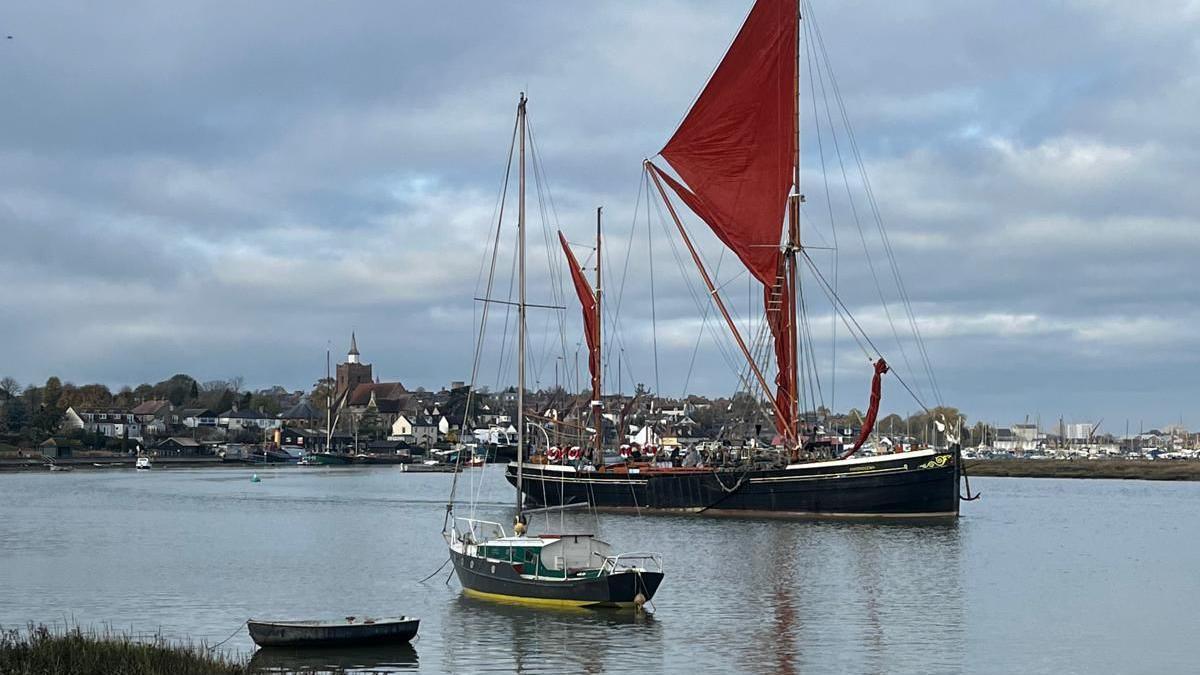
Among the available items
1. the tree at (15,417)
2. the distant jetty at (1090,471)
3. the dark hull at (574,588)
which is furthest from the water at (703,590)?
the tree at (15,417)

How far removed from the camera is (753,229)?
6931 cm

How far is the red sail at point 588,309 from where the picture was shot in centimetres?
7831

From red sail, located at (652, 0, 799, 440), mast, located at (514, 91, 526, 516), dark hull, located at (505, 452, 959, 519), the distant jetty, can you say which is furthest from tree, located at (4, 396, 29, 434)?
mast, located at (514, 91, 526, 516)

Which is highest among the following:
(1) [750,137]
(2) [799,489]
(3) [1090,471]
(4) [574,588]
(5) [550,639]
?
(1) [750,137]

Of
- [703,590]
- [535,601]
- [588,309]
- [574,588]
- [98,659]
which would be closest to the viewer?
[98,659]

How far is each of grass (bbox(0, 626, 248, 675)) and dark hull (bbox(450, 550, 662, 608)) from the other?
38.1 feet

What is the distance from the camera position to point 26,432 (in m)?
Answer: 187

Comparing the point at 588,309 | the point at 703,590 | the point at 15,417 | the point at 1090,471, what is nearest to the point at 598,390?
the point at 588,309

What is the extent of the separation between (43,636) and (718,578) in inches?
967

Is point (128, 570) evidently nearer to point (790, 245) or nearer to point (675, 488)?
point (675, 488)

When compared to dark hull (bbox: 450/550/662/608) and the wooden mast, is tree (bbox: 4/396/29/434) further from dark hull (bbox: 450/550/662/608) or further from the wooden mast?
dark hull (bbox: 450/550/662/608)

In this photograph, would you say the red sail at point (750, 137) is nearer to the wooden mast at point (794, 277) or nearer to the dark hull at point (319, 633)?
the wooden mast at point (794, 277)

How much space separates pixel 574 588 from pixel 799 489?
33141 millimetres

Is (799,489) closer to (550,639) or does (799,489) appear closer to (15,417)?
(550,639)
